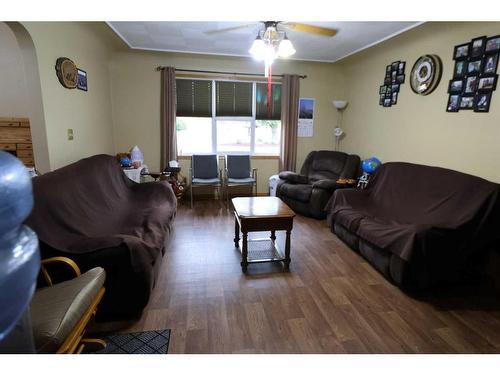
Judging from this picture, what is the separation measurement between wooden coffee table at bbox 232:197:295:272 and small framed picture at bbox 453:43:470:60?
2288mm

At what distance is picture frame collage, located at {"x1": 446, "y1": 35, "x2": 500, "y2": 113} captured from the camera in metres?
2.46

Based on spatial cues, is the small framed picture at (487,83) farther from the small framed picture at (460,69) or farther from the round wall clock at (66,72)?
the round wall clock at (66,72)

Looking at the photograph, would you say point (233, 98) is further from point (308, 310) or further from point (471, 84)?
point (308, 310)

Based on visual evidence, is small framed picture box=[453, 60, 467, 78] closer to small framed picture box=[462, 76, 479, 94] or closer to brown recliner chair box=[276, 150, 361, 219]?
small framed picture box=[462, 76, 479, 94]

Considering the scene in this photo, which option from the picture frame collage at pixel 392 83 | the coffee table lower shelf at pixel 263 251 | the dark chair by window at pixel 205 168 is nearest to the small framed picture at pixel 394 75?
the picture frame collage at pixel 392 83

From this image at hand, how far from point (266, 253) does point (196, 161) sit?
7.80 ft

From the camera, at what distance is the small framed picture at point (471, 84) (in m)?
2.61

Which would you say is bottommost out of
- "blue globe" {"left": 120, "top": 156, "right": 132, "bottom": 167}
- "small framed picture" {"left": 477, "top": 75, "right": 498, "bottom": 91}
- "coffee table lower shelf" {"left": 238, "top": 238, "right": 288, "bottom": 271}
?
"coffee table lower shelf" {"left": 238, "top": 238, "right": 288, "bottom": 271}

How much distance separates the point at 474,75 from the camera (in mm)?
2617

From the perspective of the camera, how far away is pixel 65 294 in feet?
4.47

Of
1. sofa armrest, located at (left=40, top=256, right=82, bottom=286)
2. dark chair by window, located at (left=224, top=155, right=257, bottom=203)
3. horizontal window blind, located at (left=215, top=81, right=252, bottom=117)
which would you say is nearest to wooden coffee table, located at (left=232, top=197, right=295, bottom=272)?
sofa armrest, located at (left=40, top=256, right=82, bottom=286)

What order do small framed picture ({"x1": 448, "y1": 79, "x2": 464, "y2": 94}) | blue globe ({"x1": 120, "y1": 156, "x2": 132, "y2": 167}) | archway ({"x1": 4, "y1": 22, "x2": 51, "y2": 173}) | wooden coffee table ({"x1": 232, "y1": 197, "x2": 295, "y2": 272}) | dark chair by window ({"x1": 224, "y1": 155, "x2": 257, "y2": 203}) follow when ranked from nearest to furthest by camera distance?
archway ({"x1": 4, "y1": 22, "x2": 51, "y2": 173})
wooden coffee table ({"x1": 232, "y1": 197, "x2": 295, "y2": 272})
small framed picture ({"x1": 448, "y1": 79, "x2": 464, "y2": 94})
blue globe ({"x1": 120, "y1": 156, "x2": 132, "y2": 167})
dark chair by window ({"x1": 224, "y1": 155, "x2": 257, "y2": 203})
